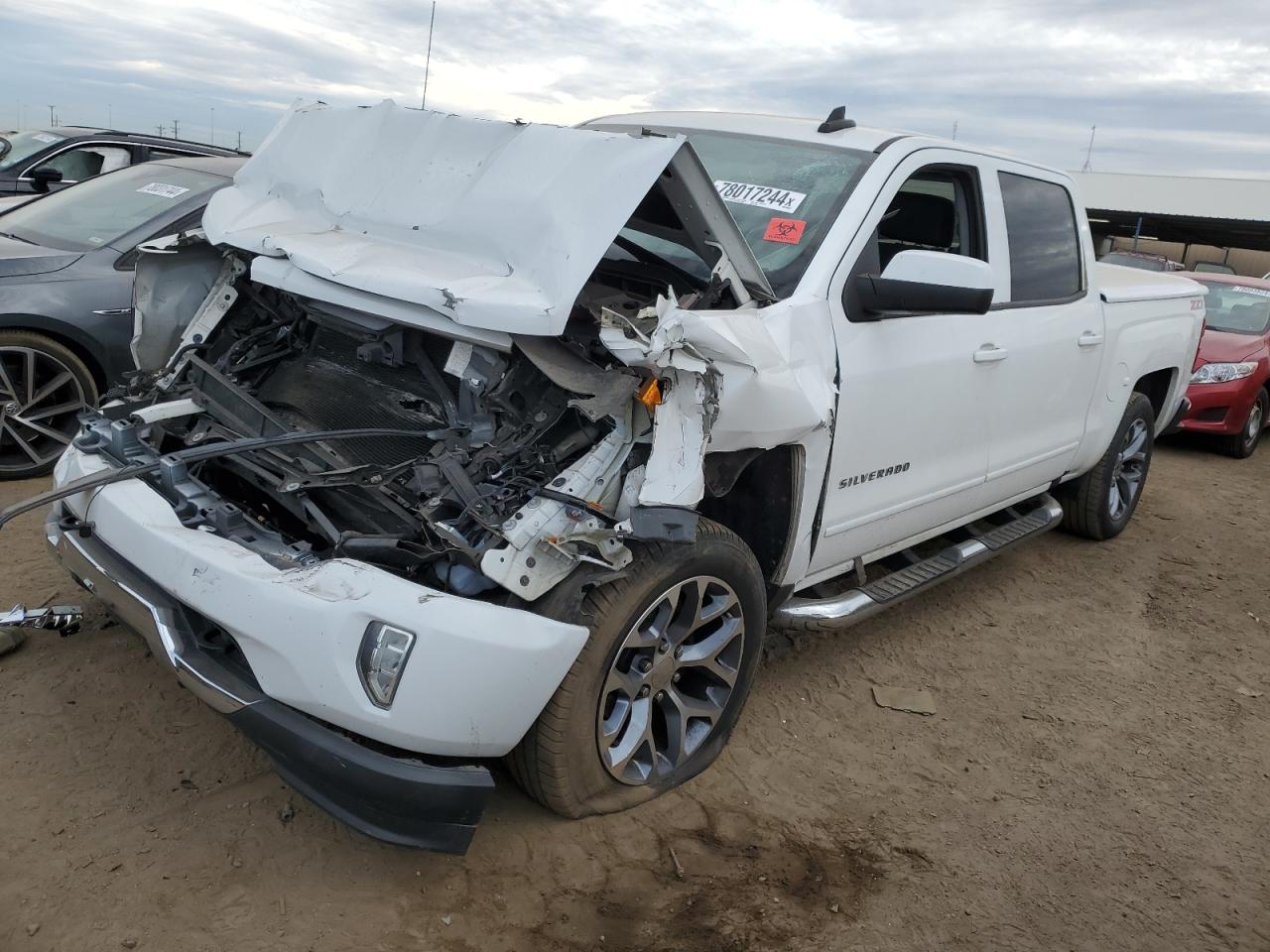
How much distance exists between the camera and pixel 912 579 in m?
3.98

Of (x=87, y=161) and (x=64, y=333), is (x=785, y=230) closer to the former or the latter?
(x=64, y=333)

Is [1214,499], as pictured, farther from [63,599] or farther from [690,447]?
[63,599]

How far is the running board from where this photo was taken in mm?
3441

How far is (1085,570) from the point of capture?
5520 mm

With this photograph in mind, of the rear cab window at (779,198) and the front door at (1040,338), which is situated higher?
the rear cab window at (779,198)

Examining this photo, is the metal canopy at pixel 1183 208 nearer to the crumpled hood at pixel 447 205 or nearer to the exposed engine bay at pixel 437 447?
the crumpled hood at pixel 447 205

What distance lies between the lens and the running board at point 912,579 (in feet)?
11.3

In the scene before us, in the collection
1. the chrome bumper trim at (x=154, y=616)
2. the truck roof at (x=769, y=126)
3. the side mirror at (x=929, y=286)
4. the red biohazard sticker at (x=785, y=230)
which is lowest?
the chrome bumper trim at (x=154, y=616)

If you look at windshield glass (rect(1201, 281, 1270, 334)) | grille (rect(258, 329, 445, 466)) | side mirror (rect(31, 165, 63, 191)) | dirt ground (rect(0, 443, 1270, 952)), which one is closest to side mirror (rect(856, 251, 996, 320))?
grille (rect(258, 329, 445, 466))

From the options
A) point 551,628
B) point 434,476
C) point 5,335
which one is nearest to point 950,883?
point 551,628

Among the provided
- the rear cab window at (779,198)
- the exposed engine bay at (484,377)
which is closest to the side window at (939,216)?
the rear cab window at (779,198)

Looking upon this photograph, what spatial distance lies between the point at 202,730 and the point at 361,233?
5.34ft

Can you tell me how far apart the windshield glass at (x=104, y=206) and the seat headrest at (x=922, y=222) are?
374 centimetres

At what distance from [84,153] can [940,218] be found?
717 cm
